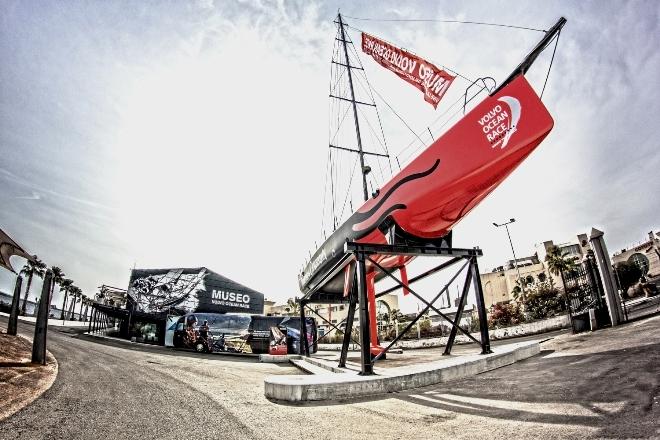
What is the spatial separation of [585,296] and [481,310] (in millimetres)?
8239

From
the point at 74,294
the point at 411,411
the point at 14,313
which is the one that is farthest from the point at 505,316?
the point at 74,294

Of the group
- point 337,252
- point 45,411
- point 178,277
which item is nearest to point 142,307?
point 178,277

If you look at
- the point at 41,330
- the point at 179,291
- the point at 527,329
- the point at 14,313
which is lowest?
the point at 527,329

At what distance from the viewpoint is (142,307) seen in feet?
95.2

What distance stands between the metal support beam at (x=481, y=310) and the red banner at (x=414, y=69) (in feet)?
12.7

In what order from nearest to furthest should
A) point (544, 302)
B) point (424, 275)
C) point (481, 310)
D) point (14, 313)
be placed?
point (481, 310)
point (424, 275)
point (14, 313)
point (544, 302)

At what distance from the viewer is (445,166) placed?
570 centimetres

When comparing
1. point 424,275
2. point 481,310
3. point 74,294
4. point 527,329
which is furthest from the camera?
point 74,294

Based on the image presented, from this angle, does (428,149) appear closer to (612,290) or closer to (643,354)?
(643,354)

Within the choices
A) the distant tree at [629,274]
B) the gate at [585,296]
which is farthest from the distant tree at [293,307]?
the distant tree at [629,274]

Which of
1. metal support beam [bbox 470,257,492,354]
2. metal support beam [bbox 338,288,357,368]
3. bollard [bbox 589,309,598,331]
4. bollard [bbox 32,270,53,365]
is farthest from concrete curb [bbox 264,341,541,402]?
bollard [bbox 589,309,598,331]

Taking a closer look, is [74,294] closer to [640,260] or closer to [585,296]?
[585,296]

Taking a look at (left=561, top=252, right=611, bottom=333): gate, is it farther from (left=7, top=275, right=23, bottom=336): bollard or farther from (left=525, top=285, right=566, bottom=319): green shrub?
(left=7, top=275, right=23, bottom=336): bollard

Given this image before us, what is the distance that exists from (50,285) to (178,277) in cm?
2515
